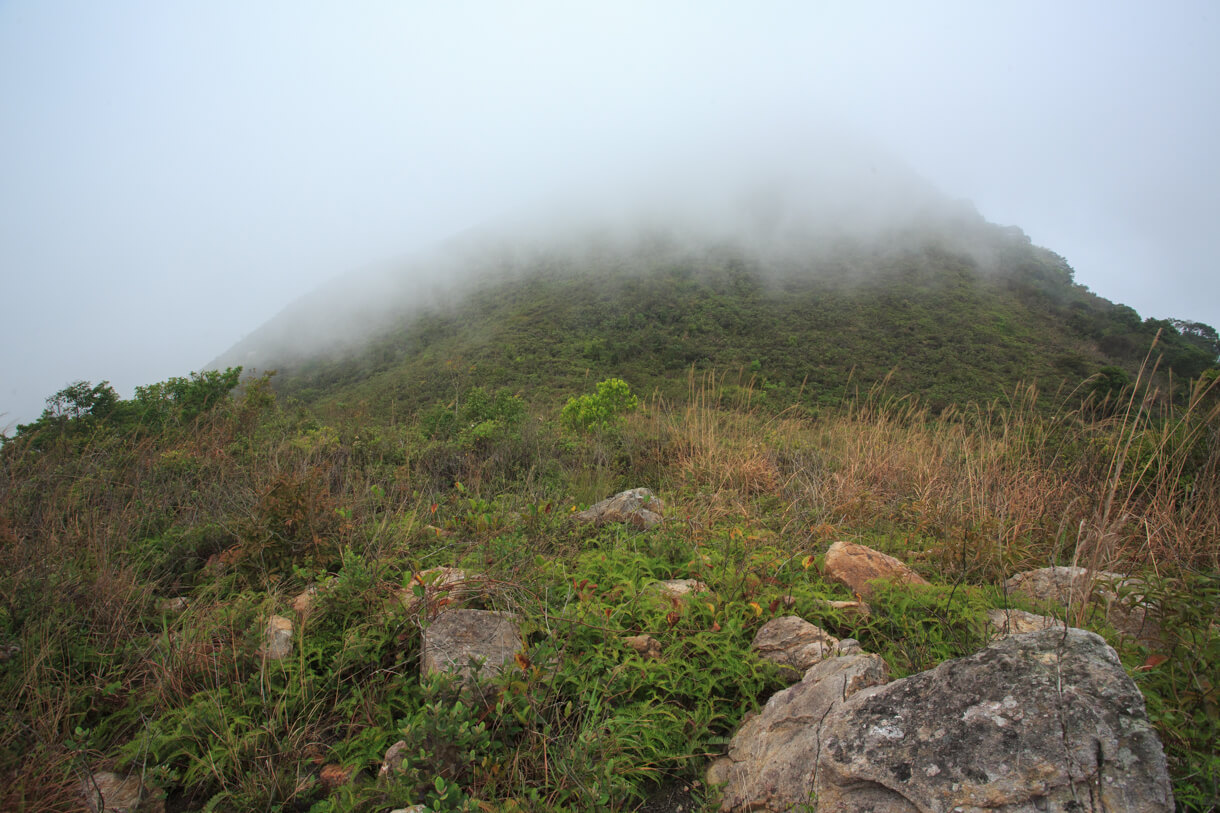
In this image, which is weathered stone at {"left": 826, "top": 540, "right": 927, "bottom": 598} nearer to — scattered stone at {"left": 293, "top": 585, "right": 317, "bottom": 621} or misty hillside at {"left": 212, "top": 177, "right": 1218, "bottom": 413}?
scattered stone at {"left": 293, "top": 585, "right": 317, "bottom": 621}

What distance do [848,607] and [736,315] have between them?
36.1 m

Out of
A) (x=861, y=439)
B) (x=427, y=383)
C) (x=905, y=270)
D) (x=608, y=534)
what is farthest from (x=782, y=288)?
(x=608, y=534)

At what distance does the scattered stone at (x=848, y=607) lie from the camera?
101 inches

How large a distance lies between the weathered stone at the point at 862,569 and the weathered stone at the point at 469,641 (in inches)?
69.9

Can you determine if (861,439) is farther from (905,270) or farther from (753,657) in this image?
(905,270)

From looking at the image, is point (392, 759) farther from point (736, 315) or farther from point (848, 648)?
point (736, 315)

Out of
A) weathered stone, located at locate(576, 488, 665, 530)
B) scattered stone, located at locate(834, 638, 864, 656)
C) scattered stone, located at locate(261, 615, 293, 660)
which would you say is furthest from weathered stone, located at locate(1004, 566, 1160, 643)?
scattered stone, located at locate(261, 615, 293, 660)

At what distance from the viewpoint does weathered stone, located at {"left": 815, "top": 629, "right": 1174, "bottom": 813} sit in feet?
4.11

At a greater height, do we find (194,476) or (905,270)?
(194,476)

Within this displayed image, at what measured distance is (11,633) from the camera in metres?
2.34

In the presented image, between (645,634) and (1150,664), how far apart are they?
1793mm

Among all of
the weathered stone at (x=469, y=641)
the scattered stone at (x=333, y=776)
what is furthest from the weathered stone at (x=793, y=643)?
the scattered stone at (x=333, y=776)

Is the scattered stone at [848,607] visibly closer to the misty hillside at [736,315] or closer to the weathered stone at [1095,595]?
the weathered stone at [1095,595]

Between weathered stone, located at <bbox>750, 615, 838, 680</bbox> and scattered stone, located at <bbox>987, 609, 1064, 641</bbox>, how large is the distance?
2.19 feet
